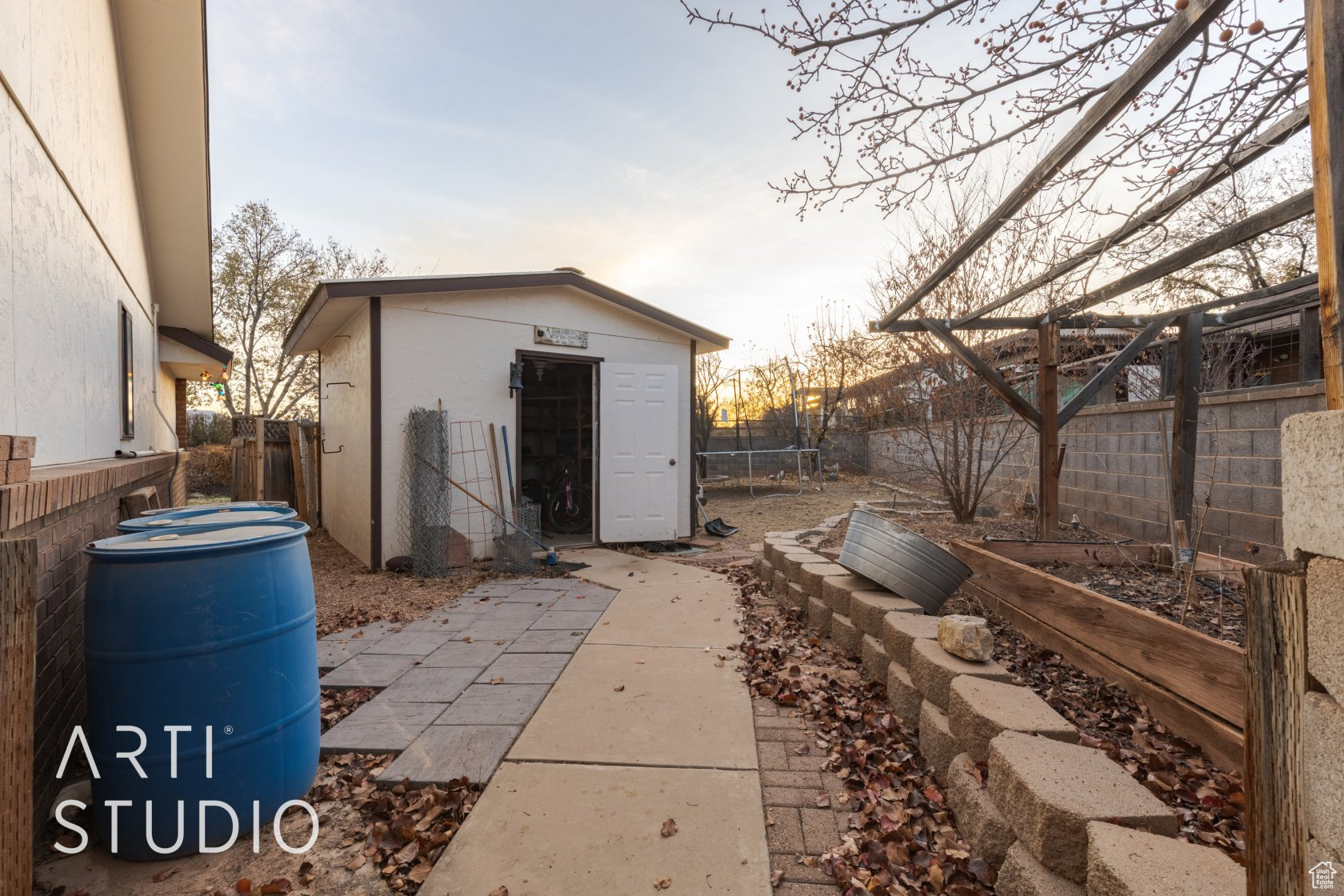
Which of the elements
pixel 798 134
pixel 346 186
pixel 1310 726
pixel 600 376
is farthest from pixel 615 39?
pixel 1310 726

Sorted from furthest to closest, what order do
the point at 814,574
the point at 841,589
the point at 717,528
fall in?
the point at 717,528, the point at 814,574, the point at 841,589

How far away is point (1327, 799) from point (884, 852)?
121 cm

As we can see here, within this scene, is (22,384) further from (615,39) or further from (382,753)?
(615,39)

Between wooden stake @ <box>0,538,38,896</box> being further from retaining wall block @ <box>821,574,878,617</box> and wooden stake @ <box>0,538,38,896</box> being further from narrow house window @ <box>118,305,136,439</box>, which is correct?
narrow house window @ <box>118,305,136,439</box>

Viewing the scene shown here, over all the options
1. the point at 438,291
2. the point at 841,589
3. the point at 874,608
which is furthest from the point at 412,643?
the point at 438,291

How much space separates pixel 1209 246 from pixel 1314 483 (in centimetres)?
347

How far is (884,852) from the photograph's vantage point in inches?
73.6

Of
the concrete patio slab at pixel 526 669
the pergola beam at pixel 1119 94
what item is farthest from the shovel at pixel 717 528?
the pergola beam at pixel 1119 94

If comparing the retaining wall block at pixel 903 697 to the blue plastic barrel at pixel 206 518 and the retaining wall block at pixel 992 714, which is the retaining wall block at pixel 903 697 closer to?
the retaining wall block at pixel 992 714

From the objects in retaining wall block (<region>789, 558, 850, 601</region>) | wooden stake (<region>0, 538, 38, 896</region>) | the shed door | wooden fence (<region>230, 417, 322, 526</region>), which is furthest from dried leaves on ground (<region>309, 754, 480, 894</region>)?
wooden fence (<region>230, 417, 322, 526</region>)

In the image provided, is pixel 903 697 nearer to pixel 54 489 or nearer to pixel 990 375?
pixel 54 489

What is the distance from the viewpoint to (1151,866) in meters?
1.26

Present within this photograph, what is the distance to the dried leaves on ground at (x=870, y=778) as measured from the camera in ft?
5.81

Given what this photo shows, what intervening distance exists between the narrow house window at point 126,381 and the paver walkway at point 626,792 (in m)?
3.97
